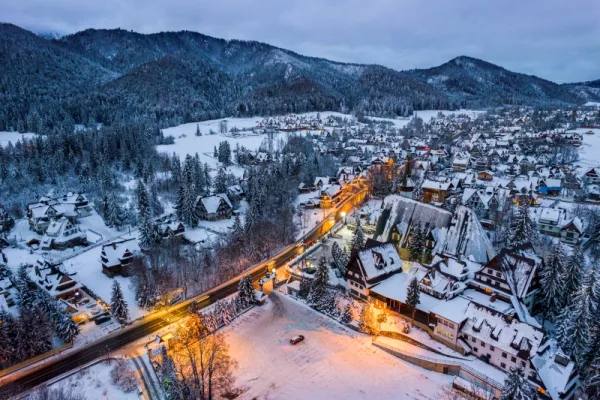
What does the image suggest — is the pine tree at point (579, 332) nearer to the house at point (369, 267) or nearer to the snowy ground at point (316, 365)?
the snowy ground at point (316, 365)

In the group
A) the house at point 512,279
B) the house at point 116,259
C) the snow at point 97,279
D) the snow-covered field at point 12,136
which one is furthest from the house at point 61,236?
the snow-covered field at point 12,136

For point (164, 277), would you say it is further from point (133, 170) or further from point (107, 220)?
point (133, 170)

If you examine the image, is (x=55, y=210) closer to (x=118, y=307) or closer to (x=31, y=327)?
(x=118, y=307)

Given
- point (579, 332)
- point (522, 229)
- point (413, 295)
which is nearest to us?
point (579, 332)

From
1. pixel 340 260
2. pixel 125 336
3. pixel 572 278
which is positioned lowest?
pixel 125 336

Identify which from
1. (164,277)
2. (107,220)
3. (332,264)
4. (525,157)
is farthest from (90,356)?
(525,157)

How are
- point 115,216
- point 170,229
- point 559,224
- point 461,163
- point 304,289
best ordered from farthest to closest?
point 461,163
point 115,216
point 170,229
point 559,224
point 304,289

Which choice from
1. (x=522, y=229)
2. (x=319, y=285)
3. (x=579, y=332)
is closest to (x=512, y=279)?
(x=579, y=332)
